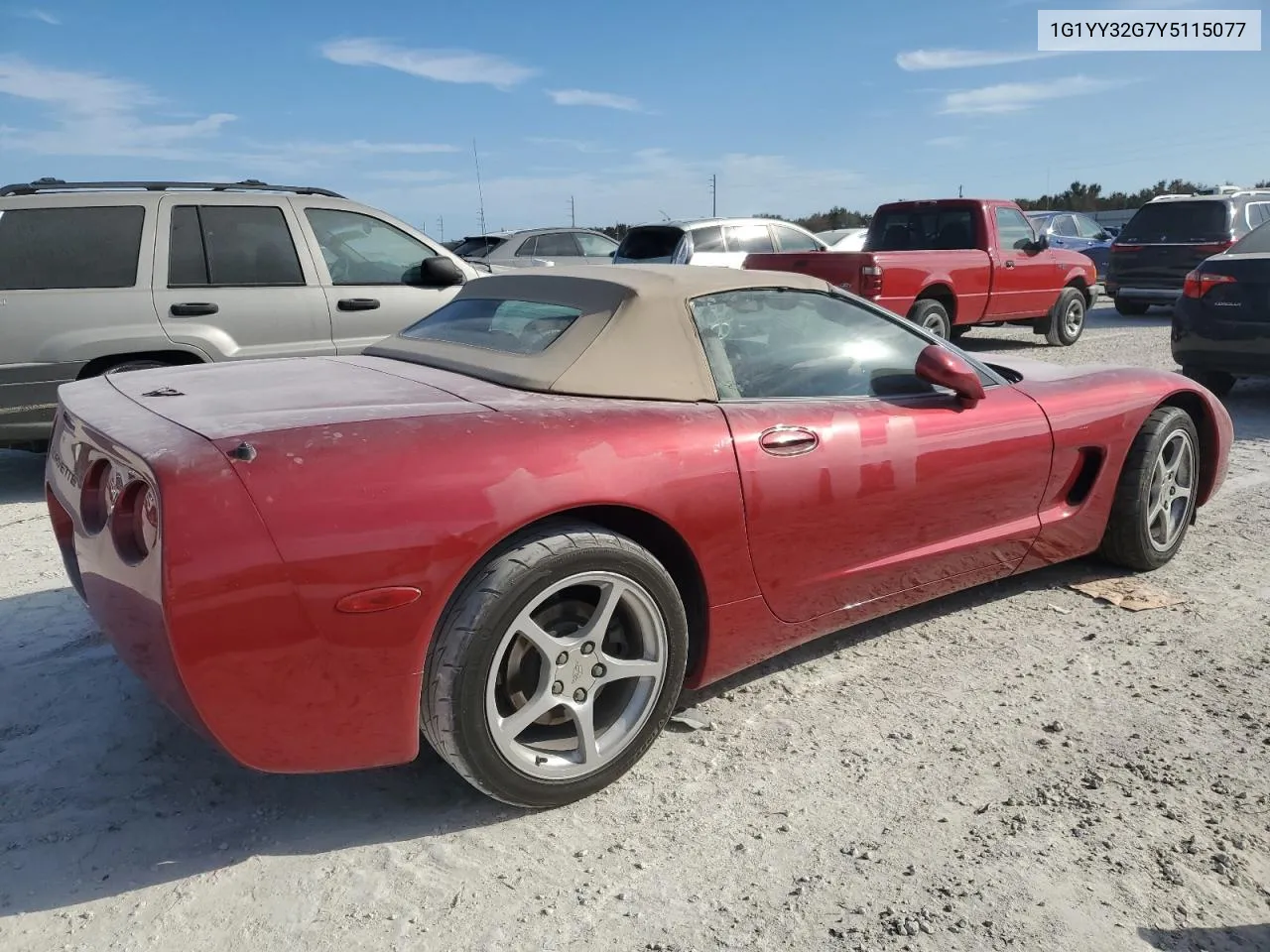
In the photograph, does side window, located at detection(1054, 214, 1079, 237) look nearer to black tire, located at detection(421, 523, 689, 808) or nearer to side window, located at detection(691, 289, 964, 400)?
side window, located at detection(691, 289, 964, 400)

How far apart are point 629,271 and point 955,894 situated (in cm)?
205

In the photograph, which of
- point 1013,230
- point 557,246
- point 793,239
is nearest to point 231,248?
point 793,239

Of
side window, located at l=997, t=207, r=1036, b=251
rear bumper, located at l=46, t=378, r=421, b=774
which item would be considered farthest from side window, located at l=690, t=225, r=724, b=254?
rear bumper, located at l=46, t=378, r=421, b=774

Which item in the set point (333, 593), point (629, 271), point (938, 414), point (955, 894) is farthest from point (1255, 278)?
point (333, 593)

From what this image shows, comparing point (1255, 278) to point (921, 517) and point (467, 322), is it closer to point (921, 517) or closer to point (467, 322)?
point (921, 517)

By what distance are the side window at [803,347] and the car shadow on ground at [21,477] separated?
446 centimetres

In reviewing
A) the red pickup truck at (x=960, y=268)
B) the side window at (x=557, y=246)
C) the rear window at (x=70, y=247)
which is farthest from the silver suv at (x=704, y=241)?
the rear window at (x=70, y=247)

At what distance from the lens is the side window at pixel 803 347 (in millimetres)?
3016

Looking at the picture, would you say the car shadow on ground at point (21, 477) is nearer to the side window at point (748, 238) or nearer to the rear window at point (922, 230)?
the side window at point (748, 238)

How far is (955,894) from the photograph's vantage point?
216 cm

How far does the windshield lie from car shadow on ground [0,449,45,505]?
8047mm

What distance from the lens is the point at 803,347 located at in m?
3.20

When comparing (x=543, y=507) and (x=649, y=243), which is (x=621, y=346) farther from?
(x=649, y=243)

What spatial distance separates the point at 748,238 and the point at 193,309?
24.3 feet
